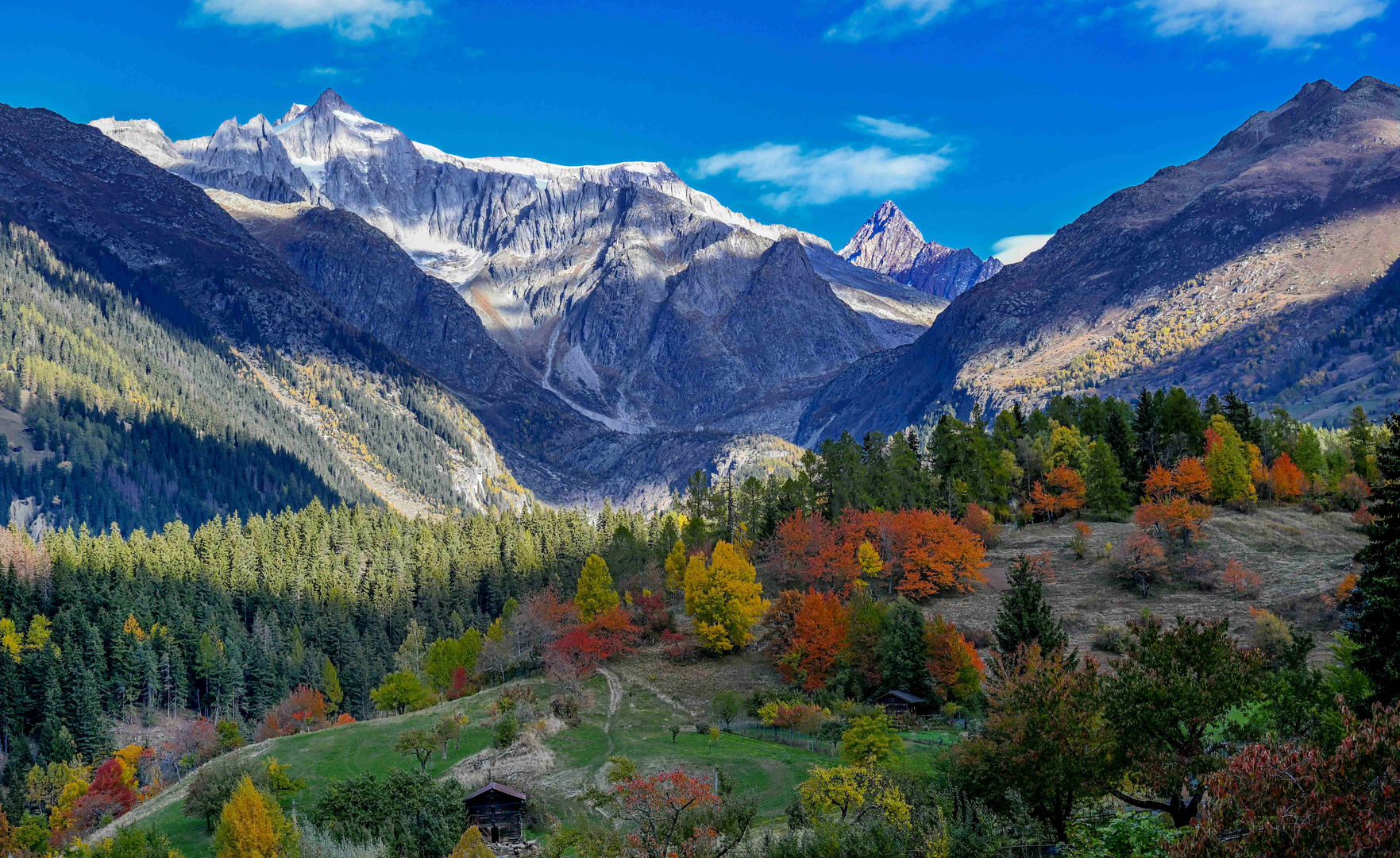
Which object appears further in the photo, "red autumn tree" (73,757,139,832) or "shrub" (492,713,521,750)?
"red autumn tree" (73,757,139,832)

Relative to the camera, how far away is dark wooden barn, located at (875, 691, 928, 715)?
7656cm

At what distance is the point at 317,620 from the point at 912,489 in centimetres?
10609

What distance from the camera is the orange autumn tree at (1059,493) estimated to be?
120625 mm

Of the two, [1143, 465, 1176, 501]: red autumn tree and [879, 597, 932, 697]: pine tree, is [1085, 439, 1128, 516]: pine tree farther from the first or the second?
[879, 597, 932, 697]: pine tree

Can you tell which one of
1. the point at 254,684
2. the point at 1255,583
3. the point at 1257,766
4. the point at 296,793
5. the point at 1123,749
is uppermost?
the point at 1257,766

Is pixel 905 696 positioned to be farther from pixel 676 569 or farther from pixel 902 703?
pixel 676 569

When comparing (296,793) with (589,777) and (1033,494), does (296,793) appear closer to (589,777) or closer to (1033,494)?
(589,777)

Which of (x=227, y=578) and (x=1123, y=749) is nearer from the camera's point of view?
(x=1123, y=749)

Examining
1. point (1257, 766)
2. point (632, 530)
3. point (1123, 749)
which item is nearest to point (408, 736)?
point (1123, 749)

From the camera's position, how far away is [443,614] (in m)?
172

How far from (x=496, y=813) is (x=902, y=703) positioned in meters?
35.2

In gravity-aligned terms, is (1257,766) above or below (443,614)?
above

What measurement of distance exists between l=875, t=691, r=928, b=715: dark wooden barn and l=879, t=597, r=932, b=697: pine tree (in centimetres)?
78

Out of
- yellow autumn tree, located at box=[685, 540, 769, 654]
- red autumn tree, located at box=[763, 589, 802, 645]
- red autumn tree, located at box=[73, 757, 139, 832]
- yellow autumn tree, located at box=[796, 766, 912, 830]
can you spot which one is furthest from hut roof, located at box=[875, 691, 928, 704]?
red autumn tree, located at box=[73, 757, 139, 832]
